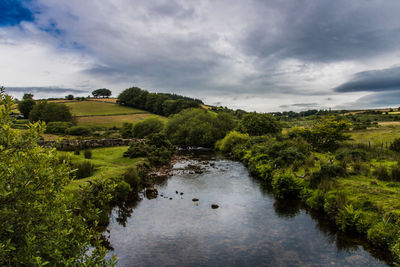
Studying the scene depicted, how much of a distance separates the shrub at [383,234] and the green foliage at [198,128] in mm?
47915

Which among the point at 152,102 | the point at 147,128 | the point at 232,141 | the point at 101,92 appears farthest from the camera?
the point at 101,92

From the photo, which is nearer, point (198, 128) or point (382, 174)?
point (382, 174)

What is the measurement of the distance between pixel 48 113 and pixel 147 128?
94.2 ft

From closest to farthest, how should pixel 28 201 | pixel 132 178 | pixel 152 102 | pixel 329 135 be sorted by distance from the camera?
pixel 28 201 < pixel 132 178 < pixel 329 135 < pixel 152 102

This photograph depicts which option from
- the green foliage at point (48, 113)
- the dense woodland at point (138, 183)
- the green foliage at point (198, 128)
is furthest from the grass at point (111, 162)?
the green foliage at point (48, 113)

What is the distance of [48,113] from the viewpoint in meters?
70.1

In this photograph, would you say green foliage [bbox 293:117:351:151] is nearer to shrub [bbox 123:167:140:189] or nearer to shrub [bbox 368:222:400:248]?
shrub [bbox 368:222:400:248]

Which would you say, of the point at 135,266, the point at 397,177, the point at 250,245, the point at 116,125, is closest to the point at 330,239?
the point at 250,245

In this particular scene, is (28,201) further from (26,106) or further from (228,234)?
(26,106)

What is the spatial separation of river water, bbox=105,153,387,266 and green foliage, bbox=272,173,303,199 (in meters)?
0.99

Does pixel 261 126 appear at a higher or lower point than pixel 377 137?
higher

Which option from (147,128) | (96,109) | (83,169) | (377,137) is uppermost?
(96,109)

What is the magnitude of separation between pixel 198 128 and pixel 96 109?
57958 millimetres

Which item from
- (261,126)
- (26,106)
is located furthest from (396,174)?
(26,106)
